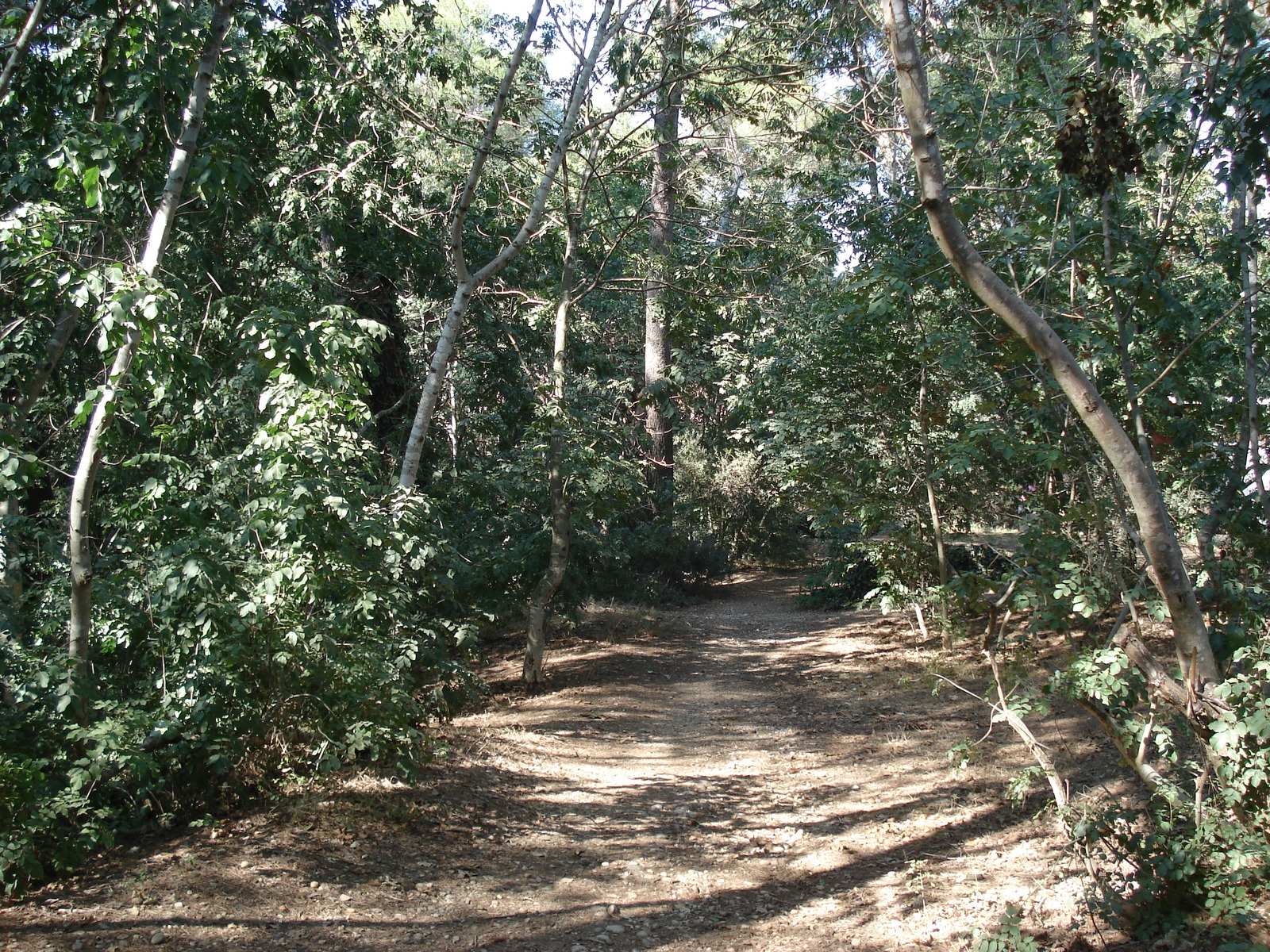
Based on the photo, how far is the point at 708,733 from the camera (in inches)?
320

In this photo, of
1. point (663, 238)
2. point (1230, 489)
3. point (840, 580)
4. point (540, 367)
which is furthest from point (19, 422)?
point (840, 580)

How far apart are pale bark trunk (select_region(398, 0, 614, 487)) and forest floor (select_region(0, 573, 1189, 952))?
2498 mm

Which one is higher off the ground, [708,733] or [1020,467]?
[1020,467]

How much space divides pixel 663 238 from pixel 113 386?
30.4ft

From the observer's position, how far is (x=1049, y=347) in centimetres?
333

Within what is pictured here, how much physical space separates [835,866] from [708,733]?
2.94 meters

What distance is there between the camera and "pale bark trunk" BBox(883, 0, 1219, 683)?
3219 millimetres

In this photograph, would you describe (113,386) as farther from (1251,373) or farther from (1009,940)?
(1251,373)

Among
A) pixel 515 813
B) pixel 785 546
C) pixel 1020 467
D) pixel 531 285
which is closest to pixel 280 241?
pixel 531 285

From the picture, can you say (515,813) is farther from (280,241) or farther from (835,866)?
(280,241)

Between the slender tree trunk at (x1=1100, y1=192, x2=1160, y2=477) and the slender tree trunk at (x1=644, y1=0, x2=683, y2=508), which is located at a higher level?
the slender tree trunk at (x1=644, y1=0, x2=683, y2=508)

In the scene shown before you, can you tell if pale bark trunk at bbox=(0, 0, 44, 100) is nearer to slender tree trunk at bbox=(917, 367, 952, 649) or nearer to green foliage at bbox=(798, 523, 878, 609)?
slender tree trunk at bbox=(917, 367, 952, 649)

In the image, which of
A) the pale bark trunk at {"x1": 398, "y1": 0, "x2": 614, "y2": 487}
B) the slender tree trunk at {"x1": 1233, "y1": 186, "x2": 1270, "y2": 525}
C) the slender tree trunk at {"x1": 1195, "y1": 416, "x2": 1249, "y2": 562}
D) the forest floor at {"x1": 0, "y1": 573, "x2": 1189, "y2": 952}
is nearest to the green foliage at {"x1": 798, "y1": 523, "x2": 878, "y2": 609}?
the forest floor at {"x1": 0, "y1": 573, "x2": 1189, "y2": 952}

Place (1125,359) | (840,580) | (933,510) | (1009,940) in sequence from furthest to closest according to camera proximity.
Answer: (840,580), (933,510), (1125,359), (1009,940)
